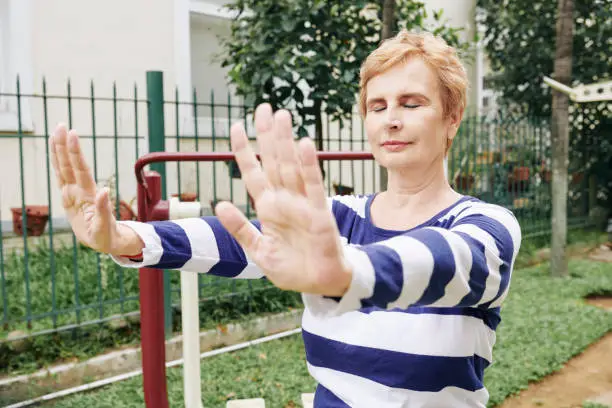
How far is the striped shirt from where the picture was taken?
82cm

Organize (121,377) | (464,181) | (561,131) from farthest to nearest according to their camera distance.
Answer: (464,181), (561,131), (121,377)

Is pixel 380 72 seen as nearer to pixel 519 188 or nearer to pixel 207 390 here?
pixel 207 390

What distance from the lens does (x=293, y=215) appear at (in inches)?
31.1

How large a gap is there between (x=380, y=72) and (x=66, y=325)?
3258 millimetres

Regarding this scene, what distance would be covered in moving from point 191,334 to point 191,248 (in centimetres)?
103

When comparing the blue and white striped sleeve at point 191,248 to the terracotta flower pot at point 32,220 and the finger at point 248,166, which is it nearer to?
the finger at point 248,166

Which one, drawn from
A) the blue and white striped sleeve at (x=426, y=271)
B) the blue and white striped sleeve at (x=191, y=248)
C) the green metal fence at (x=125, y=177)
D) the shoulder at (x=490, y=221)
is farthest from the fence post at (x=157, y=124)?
the blue and white striped sleeve at (x=426, y=271)

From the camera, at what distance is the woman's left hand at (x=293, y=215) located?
772 millimetres

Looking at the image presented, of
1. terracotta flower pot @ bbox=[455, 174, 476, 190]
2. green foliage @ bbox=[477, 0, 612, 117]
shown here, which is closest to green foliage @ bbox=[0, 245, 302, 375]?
terracotta flower pot @ bbox=[455, 174, 476, 190]

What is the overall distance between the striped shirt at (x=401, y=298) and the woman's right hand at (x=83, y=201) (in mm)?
65

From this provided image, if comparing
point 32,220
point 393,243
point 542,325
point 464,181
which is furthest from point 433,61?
point 464,181

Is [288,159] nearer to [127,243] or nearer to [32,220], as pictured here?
[127,243]

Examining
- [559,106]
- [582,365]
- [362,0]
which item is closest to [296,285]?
[582,365]

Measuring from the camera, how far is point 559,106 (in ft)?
19.7
